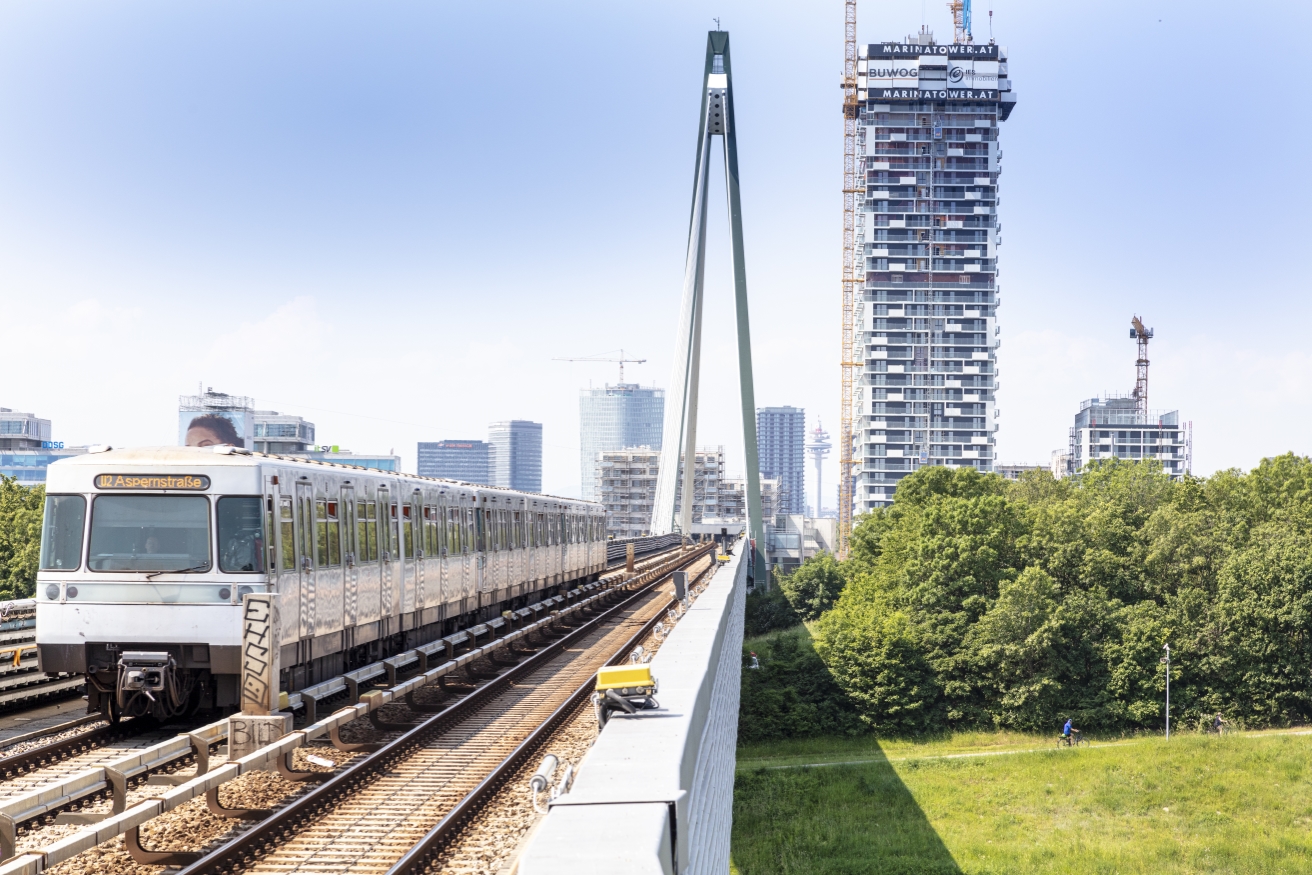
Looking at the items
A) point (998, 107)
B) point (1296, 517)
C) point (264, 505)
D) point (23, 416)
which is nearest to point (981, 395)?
point (998, 107)

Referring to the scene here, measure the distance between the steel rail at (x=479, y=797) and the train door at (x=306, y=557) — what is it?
9.44 feet

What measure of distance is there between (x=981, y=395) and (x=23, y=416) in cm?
12187

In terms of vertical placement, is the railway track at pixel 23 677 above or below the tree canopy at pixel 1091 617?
above

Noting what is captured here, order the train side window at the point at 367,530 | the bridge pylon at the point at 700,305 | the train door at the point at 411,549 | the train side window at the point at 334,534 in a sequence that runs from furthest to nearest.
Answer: the bridge pylon at the point at 700,305, the train door at the point at 411,549, the train side window at the point at 367,530, the train side window at the point at 334,534

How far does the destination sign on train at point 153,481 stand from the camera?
12.3 meters

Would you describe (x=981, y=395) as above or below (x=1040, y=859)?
above

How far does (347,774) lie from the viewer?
1056 cm

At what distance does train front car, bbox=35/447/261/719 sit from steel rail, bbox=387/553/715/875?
10.1ft

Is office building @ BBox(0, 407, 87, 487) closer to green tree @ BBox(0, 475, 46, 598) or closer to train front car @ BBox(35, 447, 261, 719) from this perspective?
green tree @ BBox(0, 475, 46, 598)

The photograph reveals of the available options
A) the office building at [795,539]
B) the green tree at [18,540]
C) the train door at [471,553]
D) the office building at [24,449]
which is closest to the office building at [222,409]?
the office building at [24,449]

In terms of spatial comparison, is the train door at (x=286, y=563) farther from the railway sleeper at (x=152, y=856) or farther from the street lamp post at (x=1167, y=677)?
the street lamp post at (x=1167, y=677)

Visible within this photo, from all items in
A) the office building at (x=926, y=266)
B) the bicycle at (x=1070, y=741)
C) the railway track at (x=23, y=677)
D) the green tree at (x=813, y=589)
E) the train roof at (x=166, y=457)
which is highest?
the office building at (x=926, y=266)

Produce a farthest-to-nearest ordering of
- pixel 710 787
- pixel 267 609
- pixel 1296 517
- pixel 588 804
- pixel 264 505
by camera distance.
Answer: pixel 1296 517
pixel 264 505
pixel 267 609
pixel 710 787
pixel 588 804

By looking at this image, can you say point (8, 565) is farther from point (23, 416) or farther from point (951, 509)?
point (23, 416)
